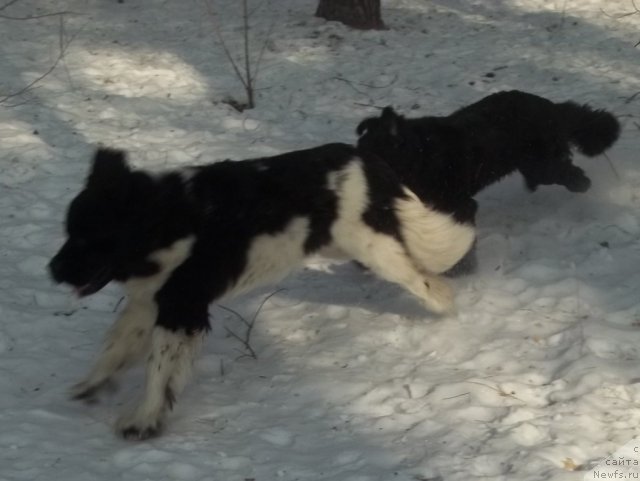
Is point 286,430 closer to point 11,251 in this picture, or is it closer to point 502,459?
point 502,459

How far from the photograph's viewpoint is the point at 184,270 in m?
4.36

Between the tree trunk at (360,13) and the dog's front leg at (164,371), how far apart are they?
7.43 meters

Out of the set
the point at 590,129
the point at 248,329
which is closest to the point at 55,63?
the point at 248,329

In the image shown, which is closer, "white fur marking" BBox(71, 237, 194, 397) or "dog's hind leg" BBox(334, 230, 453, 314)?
"white fur marking" BBox(71, 237, 194, 397)

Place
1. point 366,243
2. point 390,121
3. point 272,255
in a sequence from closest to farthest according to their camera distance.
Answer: point 272,255 → point 366,243 → point 390,121

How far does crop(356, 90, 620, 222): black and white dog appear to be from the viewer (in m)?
5.77

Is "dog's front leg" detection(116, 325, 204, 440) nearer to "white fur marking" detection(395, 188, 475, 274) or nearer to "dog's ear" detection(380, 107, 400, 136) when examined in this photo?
"white fur marking" detection(395, 188, 475, 274)

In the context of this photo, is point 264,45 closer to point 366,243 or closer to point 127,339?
point 366,243

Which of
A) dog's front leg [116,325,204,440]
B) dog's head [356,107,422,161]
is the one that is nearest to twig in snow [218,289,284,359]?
dog's front leg [116,325,204,440]

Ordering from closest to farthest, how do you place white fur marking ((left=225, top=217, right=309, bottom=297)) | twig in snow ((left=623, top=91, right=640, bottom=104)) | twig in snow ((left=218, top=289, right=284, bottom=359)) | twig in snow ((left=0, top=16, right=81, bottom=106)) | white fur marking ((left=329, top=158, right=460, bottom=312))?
1. white fur marking ((left=225, top=217, right=309, bottom=297))
2. white fur marking ((left=329, top=158, right=460, bottom=312))
3. twig in snow ((left=218, top=289, right=284, bottom=359))
4. twig in snow ((left=623, top=91, right=640, bottom=104))
5. twig in snow ((left=0, top=16, right=81, bottom=106))

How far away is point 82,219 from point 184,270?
0.56m

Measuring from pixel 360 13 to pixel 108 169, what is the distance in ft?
23.9

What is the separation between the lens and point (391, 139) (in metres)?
5.76

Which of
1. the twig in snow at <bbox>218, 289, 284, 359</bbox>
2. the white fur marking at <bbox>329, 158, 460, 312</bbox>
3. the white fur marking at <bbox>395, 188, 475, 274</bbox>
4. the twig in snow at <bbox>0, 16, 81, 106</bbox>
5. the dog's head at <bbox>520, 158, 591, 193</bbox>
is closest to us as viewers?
the white fur marking at <bbox>329, 158, 460, 312</bbox>
